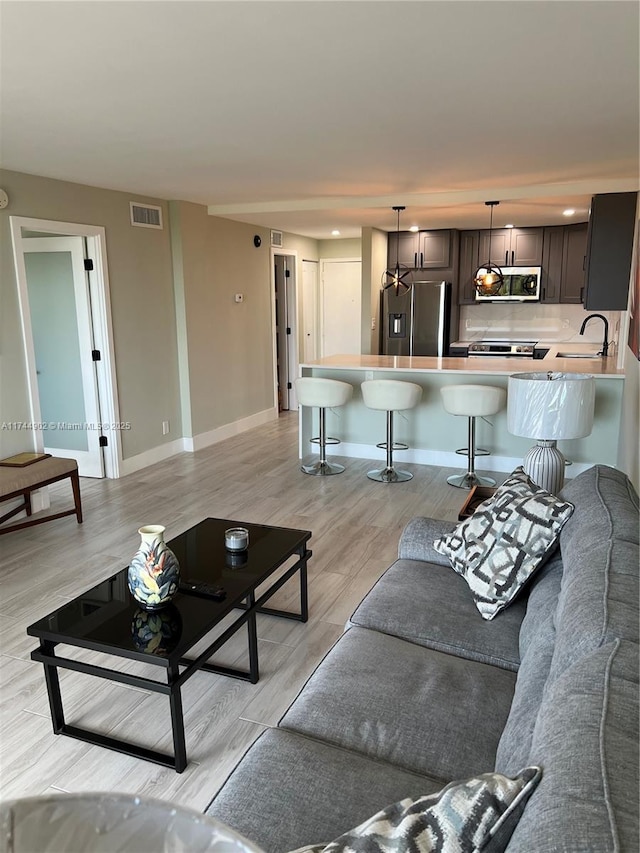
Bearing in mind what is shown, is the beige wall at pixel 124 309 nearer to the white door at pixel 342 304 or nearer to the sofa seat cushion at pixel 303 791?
the white door at pixel 342 304

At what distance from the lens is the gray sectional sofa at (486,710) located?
0.87 m

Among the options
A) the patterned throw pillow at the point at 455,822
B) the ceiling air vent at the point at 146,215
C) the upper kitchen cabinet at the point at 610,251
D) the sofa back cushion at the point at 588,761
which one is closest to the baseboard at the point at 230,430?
the ceiling air vent at the point at 146,215

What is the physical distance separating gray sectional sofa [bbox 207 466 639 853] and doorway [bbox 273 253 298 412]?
630 cm

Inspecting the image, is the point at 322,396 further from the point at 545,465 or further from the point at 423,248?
the point at 423,248

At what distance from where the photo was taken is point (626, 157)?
400 centimetres

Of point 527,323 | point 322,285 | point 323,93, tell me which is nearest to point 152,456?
point 323,93

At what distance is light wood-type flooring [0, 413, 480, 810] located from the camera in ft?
6.85

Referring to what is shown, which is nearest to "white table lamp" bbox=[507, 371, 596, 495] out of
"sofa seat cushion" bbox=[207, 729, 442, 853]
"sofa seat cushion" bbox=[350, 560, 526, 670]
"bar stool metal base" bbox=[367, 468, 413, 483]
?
"sofa seat cushion" bbox=[350, 560, 526, 670]

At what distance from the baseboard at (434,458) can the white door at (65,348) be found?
2.15 m

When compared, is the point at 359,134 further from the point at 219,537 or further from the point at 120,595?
the point at 120,595

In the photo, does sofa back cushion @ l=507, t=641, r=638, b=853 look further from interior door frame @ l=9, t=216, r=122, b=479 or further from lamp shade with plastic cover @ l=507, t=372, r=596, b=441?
interior door frame @ l=9, t=216, r=122, b=479

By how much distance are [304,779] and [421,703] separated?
41 centimetres

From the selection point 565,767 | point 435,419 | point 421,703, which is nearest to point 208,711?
point 421,703

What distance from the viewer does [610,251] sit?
15.5 ft
